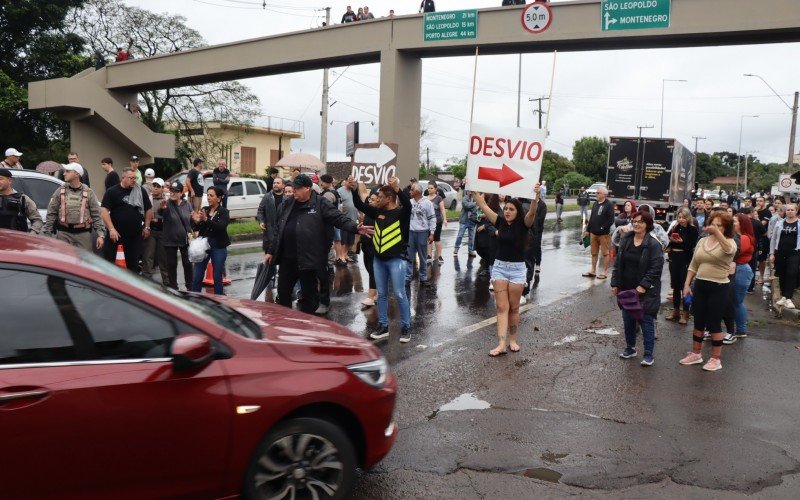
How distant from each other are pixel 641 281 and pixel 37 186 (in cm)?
911

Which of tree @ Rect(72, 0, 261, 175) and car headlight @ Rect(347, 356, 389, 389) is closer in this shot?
car headlight @ Rect(347, 356, 389, 389)

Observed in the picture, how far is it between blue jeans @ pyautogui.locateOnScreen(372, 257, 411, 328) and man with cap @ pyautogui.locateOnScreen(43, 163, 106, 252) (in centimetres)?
345

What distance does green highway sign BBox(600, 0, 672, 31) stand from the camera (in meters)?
16.5

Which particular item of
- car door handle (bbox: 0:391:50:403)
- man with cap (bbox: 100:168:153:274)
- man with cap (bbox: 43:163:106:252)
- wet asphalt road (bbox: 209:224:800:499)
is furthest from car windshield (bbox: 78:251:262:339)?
man with cap (bbox: 100:168:153:274)

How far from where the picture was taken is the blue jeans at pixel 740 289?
8336mm

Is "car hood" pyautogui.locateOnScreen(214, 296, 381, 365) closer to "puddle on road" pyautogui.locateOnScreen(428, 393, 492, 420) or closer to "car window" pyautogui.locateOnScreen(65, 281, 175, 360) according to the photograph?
"car window" pyautogui.locateOnScreen(65, 281, 175, 360)

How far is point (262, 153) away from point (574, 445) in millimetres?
55598

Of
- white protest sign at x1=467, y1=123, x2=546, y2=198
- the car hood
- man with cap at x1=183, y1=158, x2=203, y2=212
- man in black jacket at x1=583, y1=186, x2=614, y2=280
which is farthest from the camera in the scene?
man with cap at x1=183, y1=158, x2=203, y2=212

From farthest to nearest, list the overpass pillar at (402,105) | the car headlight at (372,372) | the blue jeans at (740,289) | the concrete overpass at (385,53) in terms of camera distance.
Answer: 1. the overpass pillar at (402,105)
2. the concrete overpass at (385,53)
3. the blue jeans at (740,289)
4. the car headlight at (372,372)

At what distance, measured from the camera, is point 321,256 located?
743 cm

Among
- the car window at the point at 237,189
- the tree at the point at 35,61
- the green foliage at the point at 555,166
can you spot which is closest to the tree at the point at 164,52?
the tree at the point at 35,61

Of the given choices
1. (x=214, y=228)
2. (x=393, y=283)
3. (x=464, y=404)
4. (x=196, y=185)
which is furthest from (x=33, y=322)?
(x=196, y=185)

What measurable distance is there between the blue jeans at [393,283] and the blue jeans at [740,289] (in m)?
4.23

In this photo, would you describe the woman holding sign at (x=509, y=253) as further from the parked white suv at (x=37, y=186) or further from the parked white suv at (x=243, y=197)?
the parked white suv at (x=243, y=197)
